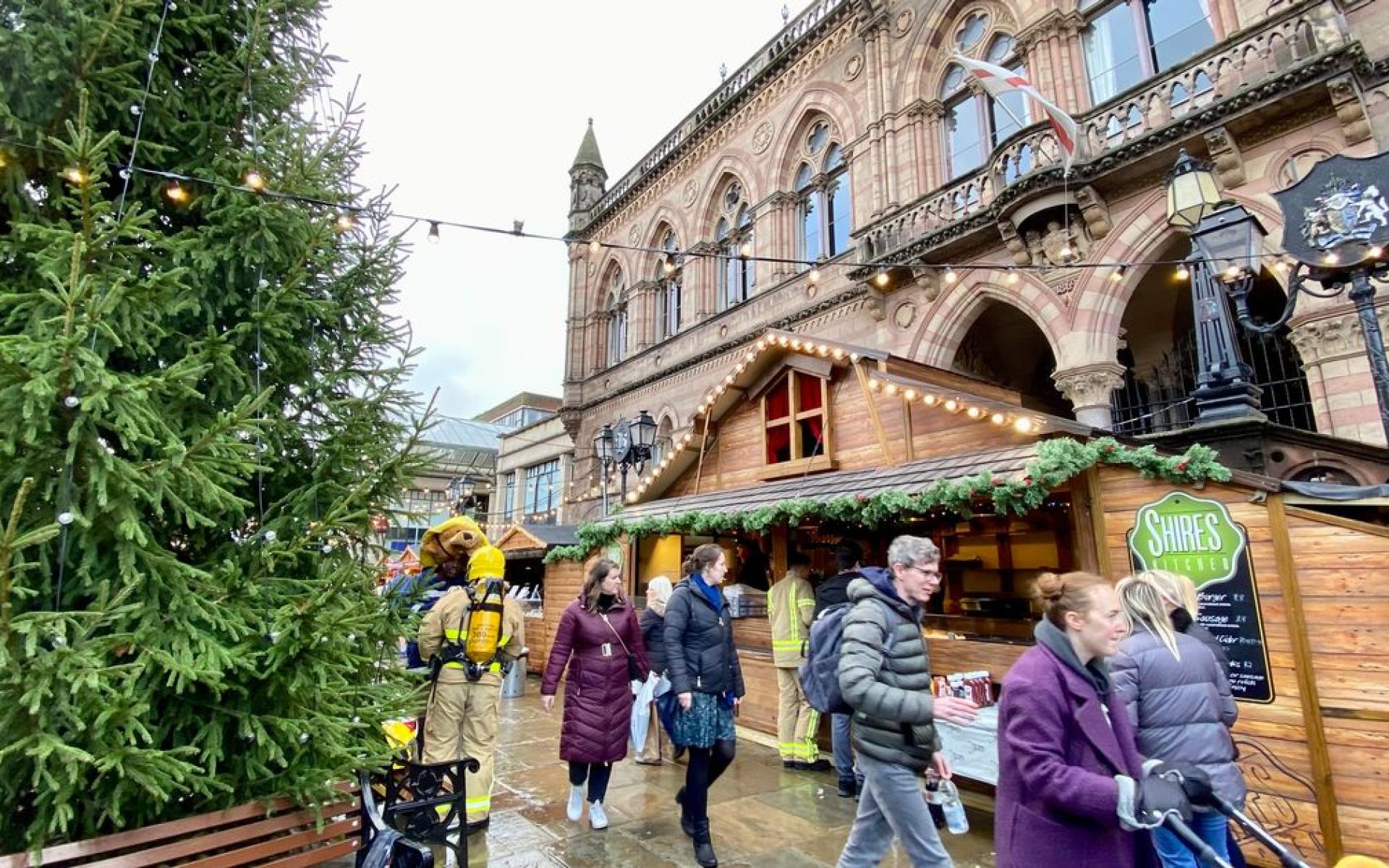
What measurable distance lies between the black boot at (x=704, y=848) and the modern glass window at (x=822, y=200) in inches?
501

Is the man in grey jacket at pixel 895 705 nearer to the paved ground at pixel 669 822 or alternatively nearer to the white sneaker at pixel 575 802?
the paved ground at pixel 669 822

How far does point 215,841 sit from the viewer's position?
270cm

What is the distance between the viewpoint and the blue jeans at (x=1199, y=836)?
3.05 metres

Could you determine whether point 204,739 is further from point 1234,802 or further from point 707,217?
point 707,217

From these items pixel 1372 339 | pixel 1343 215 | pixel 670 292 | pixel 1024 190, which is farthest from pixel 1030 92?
pixel 670 292

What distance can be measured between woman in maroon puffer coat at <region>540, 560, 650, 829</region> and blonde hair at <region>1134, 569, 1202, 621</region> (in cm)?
328

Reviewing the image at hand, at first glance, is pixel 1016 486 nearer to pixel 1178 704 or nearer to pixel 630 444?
pixel 1178 704

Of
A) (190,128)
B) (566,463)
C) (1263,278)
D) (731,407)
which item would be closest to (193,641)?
(190,128)

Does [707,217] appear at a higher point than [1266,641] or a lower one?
higher

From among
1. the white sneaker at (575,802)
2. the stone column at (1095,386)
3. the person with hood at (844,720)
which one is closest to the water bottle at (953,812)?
the person with hood at (844,720)

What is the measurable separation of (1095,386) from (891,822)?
8.82 meters

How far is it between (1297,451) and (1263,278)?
5.21 m

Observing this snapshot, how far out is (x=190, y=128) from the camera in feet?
11.8

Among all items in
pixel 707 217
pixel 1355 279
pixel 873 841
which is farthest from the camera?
pixel 707 217
